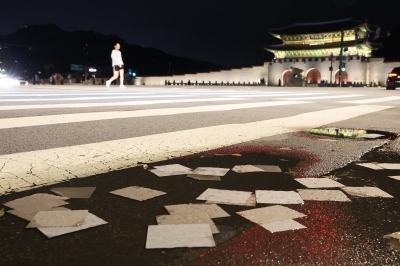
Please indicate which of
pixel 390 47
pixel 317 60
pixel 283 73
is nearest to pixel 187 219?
pixel 317 60

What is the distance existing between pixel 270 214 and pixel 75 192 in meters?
1.26

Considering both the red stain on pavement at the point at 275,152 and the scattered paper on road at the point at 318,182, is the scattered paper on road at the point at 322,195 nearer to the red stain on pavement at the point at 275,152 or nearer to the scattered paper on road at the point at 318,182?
the scattered paper on road at the point at 318,182

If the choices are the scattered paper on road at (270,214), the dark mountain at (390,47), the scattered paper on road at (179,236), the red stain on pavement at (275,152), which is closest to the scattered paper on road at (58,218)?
the scattered paper on road at (179,236)

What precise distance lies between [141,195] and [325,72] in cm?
6186

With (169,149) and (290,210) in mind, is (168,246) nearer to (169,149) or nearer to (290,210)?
(290,210)

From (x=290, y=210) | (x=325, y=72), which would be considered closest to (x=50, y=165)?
(x=290, y=210)

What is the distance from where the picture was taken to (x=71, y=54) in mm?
147750

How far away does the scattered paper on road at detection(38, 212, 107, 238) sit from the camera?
176 centimetres

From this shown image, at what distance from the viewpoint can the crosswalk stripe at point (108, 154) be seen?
277cm

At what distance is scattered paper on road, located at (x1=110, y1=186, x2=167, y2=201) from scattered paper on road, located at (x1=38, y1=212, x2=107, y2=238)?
391 millimetres

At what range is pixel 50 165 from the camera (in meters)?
3.07

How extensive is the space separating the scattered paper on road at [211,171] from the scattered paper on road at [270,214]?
2.82 feet

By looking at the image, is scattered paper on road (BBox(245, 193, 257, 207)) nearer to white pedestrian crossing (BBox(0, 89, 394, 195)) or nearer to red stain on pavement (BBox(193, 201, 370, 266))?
red stain on pavement (BBox(193, 201, 370, 266))

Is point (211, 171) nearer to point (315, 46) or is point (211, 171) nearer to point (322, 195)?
point (322, 195)
